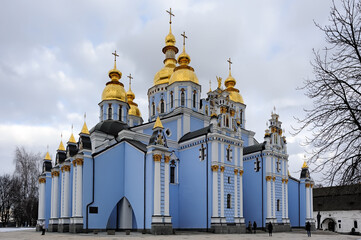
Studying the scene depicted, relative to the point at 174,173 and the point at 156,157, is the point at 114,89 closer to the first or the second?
the point at 174,173

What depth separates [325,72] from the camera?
31.3ft

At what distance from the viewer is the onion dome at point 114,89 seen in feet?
119

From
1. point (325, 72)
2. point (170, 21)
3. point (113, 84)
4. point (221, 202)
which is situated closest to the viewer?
point (325, 72)

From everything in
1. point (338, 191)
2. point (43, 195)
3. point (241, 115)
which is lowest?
point (43, 195)

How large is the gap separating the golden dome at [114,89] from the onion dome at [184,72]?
5.86 m

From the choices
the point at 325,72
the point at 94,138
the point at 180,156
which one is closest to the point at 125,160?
the point at 180,156

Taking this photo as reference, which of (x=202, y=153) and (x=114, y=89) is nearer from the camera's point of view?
(x=202, y=153)

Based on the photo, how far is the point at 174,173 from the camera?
28484 millimetres

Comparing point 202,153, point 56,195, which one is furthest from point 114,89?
point 202,153

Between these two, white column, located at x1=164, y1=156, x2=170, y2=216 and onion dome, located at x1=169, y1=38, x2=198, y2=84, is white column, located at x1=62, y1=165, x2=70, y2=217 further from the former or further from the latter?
onion dome, located at x1=169, y1=38, x2=198, y2=84

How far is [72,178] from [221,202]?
11.1 meters

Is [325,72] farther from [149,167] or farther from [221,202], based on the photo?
[221,202]

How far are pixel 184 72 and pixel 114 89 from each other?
7.82 metres

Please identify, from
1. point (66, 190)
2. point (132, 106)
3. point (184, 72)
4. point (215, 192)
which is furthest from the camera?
point (132, 106)
